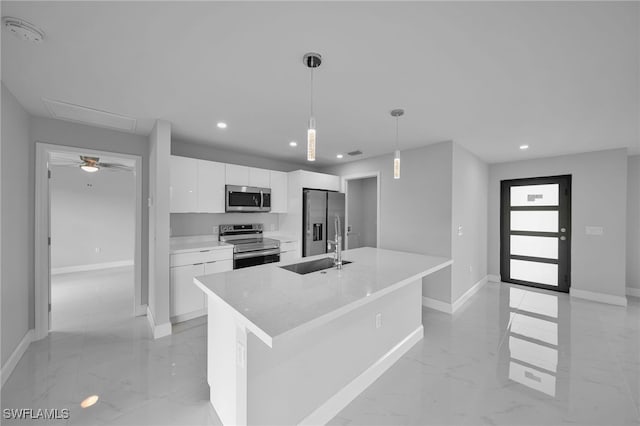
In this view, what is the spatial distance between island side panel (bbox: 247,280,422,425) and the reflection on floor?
252mm

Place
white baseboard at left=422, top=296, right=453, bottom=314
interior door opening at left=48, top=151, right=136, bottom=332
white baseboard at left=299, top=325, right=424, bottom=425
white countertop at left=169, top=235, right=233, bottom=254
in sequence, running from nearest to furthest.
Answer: white baseboard at left=299, top=325, right=424, bottom=425
white countertop at left=169, top=235, right=233, bottom=254
white baseboard at left=422, top=296, right=453, bottom=314
interior door opening at left=48, top=151, right=136, bottom=332

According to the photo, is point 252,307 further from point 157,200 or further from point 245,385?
point 157,200

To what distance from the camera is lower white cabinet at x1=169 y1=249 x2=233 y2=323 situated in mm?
3008

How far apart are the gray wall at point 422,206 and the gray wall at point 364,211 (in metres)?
1.35

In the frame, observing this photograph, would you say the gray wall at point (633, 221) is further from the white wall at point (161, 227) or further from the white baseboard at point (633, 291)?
the white wall at point (161, 227)

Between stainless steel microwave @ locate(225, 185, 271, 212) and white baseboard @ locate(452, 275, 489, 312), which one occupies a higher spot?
stainless steel microwave @ locate(225, 185, 271, 212)

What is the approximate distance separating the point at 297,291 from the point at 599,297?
536cm

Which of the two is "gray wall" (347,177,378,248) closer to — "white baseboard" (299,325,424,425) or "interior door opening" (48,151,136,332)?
"white baseboard" (299,325,424,425)

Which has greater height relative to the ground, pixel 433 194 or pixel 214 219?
pixel 433 194

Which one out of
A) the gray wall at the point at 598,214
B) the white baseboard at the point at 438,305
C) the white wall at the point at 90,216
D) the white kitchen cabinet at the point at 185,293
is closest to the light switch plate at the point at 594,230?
the gray wall at the point at 598,214

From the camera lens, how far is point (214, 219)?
4051mm

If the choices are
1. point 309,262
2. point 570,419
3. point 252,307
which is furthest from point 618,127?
point 252,307

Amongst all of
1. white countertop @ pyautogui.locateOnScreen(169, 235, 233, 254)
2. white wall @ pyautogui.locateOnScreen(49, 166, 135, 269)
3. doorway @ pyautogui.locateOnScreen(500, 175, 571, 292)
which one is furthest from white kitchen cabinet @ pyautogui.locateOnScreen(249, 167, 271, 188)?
doorway @ pyautogui.locateOnScreen(500, 175, 571, 292)

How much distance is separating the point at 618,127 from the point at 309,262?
13.0ft
